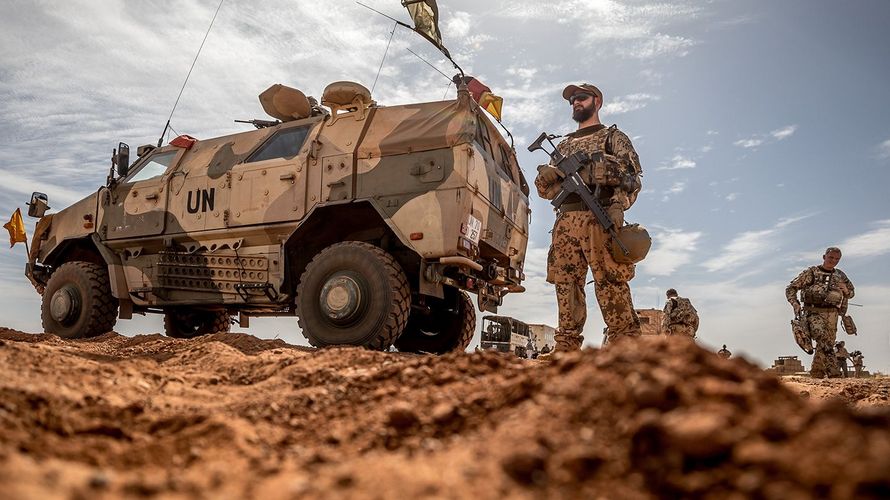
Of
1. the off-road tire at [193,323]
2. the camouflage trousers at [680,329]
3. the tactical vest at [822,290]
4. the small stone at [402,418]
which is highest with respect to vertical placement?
the tactical vest at [822,290]

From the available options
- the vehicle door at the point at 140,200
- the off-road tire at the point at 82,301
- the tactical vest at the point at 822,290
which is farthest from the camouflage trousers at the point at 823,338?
the off-road tire at the point at 82,301

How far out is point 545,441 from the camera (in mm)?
1371

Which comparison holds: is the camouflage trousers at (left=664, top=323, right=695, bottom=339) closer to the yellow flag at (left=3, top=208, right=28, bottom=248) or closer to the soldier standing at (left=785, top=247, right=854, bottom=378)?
the soldier standing at (left=785, top=247, right=854, bottom=378)

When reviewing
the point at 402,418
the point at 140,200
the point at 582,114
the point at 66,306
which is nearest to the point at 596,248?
the point at 582,114

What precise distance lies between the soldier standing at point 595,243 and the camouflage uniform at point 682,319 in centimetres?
816

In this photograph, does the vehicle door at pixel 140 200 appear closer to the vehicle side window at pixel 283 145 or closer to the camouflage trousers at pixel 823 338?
the vehicle side window at pixel 283 145

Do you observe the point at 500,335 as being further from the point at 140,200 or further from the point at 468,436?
the point at 468,436

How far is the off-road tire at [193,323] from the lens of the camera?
7.68m

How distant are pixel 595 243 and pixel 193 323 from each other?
519cm

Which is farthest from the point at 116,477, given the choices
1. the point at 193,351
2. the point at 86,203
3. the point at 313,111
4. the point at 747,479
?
the point at 86,203

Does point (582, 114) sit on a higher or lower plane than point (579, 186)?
higher

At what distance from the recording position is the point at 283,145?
226 inches

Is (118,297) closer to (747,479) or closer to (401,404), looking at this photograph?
(401,404)

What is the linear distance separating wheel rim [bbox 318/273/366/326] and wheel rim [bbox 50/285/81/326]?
3.39m
